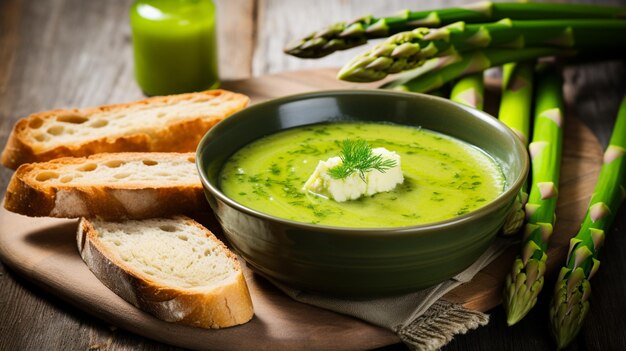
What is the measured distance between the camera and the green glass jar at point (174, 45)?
14.5 ft

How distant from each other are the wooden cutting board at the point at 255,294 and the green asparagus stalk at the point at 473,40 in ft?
2.66

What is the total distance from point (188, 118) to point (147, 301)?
1187mm

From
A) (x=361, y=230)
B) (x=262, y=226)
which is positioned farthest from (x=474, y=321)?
(x=262, y=226)

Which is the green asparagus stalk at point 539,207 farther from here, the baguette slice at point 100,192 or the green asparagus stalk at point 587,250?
the baguette slice at point 100,192

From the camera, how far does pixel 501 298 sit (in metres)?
2.86

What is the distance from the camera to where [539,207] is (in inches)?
123

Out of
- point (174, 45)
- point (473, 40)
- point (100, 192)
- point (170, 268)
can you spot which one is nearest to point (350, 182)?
point (170, 268)

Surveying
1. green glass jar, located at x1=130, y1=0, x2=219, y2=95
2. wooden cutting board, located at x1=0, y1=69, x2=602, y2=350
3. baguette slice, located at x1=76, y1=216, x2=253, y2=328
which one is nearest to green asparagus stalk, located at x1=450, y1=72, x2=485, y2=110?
wooden cutting board, located at x1=0, y1=69, x2=602, y2=350

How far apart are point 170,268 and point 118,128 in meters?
1.08

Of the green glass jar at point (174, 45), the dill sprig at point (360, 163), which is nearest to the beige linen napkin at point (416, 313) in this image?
the dill sprig at point (360, 163)

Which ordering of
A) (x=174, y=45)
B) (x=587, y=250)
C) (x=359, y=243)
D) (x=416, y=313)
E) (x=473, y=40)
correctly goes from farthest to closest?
(x=174, y=45), (x=473, y=40), (x=587, y=250), (x=416, y=313), (x=359, y=243)

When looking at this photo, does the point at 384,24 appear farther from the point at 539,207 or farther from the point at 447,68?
the point at 539,207

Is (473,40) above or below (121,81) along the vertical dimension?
above

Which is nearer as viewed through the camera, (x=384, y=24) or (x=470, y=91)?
(x=470, y=91)
